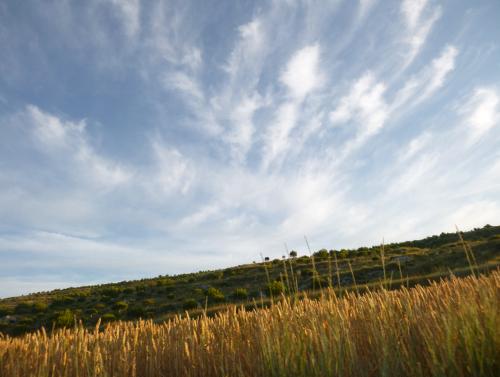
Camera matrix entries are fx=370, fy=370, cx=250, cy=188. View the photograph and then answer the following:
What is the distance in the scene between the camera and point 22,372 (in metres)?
4.84

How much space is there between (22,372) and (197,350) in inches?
94.2

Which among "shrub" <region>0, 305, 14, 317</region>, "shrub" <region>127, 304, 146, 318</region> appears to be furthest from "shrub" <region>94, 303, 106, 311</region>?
"shrub" <region>0, 305, 14, 317</region>

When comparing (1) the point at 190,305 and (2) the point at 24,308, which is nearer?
(1) the point at 190,305

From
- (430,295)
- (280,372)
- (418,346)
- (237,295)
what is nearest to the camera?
(280,372)

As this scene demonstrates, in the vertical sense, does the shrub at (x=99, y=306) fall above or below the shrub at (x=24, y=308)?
below

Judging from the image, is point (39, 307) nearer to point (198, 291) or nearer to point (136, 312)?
point (136, 312)

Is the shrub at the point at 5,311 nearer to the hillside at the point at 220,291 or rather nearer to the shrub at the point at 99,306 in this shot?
the hillside at the point at 220,291

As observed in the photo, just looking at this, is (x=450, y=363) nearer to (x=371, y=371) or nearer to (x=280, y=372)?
(x=371, y=371)

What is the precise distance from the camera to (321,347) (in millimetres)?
3312

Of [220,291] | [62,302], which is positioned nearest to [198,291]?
[220,291]

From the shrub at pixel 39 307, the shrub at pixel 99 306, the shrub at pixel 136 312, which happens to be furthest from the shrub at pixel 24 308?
the shrub at pixel 136 312

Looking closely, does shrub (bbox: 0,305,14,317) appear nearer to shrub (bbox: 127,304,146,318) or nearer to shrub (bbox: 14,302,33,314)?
shrub (bbox: 14,302,33,314)

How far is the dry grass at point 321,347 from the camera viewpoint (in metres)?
2.94

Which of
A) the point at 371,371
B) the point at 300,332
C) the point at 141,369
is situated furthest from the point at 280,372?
the point at 141,369
